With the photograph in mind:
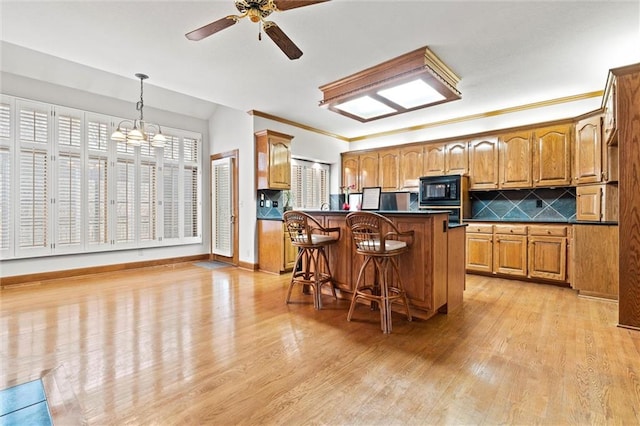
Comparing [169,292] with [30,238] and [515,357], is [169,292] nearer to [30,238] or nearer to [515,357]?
[30,238]

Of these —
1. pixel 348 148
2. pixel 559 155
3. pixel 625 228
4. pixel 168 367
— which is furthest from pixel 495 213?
pixel 168 367

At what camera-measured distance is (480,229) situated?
468cm

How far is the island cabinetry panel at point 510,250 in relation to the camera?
432cm

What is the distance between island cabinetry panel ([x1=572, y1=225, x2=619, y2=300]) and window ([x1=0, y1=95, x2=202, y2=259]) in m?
6.06

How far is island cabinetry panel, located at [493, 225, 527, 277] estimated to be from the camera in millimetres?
4316

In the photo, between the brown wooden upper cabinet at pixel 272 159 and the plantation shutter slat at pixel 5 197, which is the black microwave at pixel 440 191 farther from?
the plantation shutter slat at pixel 5 197

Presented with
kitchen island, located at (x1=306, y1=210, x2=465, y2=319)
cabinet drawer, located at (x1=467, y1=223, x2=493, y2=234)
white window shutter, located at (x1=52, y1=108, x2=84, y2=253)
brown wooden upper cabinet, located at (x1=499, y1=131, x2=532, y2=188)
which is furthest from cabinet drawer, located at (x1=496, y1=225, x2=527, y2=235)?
white window shutter, located at (x1=52, y1=108, x2=84, y2=253)

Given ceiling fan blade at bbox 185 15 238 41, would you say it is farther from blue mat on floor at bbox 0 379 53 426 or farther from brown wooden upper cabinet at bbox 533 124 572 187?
brown wooden upper cabinet at bbox 533 124 572 187

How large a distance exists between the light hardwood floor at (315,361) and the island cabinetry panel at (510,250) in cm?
88

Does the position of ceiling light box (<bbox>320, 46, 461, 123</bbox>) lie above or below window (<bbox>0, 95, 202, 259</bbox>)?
above

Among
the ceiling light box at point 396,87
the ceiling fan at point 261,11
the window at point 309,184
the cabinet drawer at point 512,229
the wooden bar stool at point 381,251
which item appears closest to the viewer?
the ceiling fan at point 261,11

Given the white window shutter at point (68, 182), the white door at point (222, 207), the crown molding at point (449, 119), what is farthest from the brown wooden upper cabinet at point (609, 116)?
the white window shutter at point (68, 182)

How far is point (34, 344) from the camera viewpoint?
2.36 meters

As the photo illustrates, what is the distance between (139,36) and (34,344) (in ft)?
9.16
